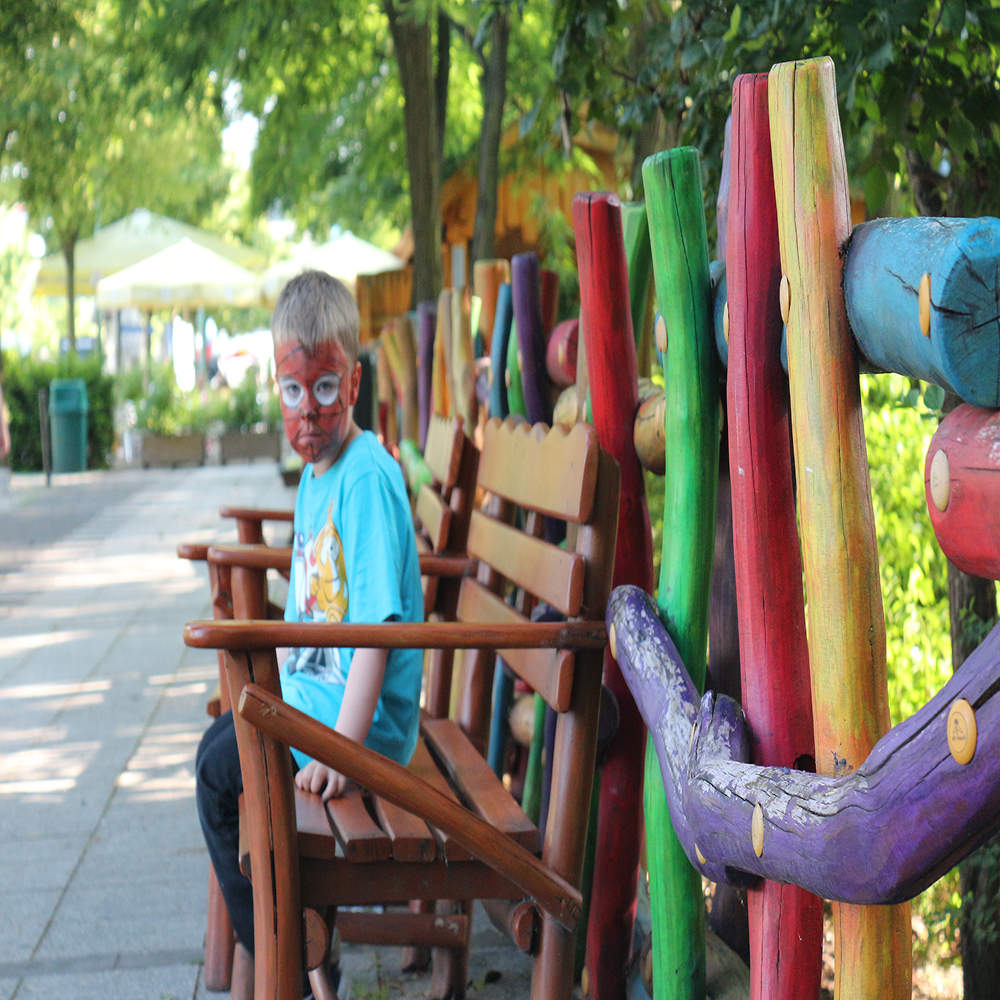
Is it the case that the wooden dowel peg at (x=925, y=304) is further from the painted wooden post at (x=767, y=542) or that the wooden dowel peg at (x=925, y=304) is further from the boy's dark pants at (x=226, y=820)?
the boy's dark pants at (x=226, y=820)

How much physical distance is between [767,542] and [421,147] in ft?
18.1

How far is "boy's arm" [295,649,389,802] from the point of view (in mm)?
2078

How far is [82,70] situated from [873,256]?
7.33 meters

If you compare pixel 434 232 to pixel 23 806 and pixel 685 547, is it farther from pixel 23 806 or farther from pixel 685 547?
pixel 685 547

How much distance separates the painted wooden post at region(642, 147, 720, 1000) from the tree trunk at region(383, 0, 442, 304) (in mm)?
4899

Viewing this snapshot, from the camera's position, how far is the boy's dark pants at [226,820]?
7.07ft

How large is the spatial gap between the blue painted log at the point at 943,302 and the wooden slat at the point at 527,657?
0.93 metres

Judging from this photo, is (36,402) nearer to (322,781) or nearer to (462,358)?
(462,358)

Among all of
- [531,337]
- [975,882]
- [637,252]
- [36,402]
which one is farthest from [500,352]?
[36,402]

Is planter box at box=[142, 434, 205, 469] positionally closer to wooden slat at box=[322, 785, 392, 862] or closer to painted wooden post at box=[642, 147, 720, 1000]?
wooden slat at box=[322, 785, 392, 862]

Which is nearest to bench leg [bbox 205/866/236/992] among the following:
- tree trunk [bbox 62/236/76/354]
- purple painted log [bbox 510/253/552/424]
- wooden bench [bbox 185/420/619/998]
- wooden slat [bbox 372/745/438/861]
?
wooden bench [bbox 185/420/619/998]

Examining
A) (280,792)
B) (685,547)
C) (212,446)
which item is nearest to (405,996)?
(280,792)

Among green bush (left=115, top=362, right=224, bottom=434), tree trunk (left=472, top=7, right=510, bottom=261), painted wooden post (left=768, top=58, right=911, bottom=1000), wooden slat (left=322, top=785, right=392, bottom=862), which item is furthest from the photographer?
green bush (left=115, top=362, right=224, bottom=434)

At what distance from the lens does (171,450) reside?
16.4 metres
